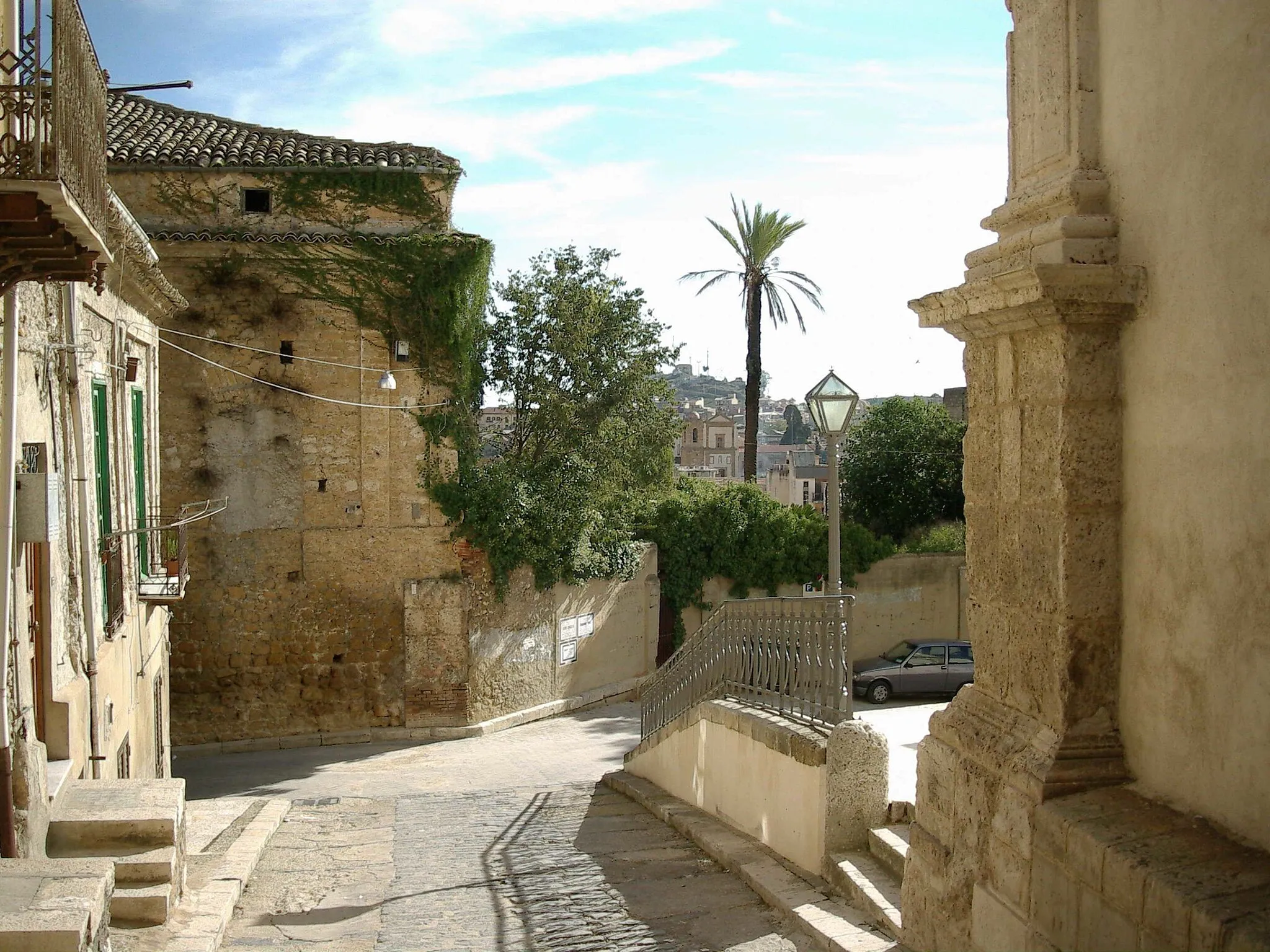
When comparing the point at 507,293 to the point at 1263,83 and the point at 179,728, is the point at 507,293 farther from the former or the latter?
the point at 1263,83

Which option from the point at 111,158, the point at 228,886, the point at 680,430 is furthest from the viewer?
the point at 680,430

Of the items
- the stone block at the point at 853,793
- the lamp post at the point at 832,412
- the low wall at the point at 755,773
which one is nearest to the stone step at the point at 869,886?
the stone block at the point at 853,793

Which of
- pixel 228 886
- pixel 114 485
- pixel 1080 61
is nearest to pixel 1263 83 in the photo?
pixel 1080 61

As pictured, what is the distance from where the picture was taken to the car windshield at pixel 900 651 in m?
22.0

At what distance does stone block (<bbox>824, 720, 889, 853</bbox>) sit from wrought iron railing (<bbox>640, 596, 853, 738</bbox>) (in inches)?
11.9

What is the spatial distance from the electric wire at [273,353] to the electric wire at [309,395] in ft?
0.66

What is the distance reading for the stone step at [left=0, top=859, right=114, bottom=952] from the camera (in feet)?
13.9

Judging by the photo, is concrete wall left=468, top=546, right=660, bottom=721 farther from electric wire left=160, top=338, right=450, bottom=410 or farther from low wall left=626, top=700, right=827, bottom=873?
low wall left=626, top=700, right=827, bottom=873

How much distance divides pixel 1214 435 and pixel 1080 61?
1542 mm

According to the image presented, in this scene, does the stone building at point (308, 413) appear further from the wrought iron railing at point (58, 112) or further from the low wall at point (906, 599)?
the wrought iron railing at point (58, 112)

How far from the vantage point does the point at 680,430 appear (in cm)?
2255

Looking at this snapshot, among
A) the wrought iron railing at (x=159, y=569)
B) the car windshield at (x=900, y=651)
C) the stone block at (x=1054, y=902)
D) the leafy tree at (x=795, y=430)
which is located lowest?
the car windshield at (x=900, y=651)

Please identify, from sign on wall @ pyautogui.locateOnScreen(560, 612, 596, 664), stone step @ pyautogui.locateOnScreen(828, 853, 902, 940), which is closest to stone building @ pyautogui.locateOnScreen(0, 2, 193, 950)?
stone step @ pyautogui.locateOnScreen(828, 853, 902, 940)

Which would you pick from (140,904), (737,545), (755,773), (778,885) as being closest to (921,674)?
(737,545)
